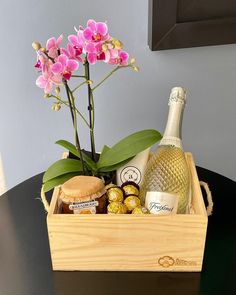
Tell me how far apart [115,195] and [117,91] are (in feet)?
1.58

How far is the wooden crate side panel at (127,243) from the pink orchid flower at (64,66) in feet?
0.79

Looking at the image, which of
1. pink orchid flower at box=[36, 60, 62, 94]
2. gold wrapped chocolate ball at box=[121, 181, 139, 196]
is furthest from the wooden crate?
pink orchid flower at box=[36, 60, 62, 94]

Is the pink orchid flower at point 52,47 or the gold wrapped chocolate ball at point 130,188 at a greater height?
the pink orchid flower at point 52,47

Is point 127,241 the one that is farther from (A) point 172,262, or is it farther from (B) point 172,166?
(B) point 172,166

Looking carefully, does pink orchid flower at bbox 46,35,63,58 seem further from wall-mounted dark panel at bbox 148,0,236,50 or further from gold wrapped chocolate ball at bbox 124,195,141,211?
wall-mounted dark panel at bbox 148,0,236,50

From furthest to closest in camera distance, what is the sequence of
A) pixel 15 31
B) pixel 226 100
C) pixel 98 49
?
pixel 226 100 → pixel 15 31 → pixel 98 49

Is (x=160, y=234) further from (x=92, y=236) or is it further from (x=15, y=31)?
(x=15, y=31)

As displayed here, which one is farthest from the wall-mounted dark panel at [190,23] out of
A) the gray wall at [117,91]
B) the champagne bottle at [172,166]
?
the champagne bottle at [172,166]

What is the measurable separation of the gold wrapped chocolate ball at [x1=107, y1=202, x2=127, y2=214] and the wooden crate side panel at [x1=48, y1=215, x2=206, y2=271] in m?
0.04

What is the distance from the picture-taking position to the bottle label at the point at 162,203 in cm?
62

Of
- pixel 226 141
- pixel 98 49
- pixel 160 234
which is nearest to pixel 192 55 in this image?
pixel 226 141

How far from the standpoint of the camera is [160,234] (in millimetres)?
592

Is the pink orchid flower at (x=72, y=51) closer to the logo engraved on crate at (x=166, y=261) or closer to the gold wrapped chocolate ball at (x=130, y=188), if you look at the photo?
the gold wrapped chocolate ball at (x=130, y=188)

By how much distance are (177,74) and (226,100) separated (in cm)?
18
